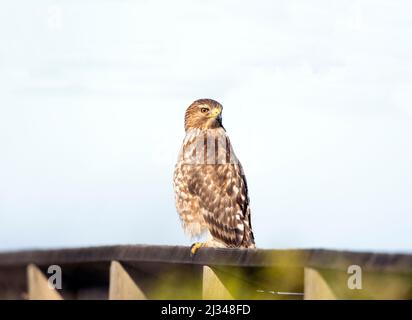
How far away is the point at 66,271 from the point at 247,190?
18.6ft

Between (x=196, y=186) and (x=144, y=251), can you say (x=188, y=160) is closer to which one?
(x=196, y=186)

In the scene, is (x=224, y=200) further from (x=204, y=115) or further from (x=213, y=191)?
(x=204, y=115)

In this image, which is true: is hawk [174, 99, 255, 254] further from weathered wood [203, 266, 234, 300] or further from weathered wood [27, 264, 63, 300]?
weathered wood [203, 266, 234, 300]

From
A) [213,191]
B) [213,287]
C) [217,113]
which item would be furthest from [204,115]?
→ [213,287]

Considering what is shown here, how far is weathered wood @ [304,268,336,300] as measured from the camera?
5953 mm

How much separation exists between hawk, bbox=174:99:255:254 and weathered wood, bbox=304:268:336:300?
7.08 meters

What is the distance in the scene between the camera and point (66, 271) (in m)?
8.30

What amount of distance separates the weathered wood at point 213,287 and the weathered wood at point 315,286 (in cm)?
103

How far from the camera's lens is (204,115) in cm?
1421
